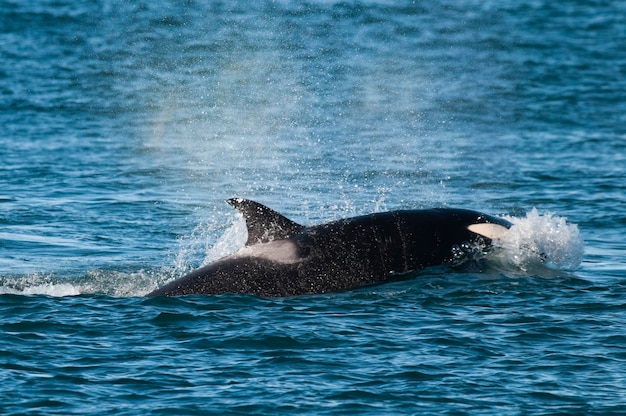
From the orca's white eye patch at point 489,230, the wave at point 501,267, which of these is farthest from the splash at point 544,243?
the orca's white eye patch at point 489,230

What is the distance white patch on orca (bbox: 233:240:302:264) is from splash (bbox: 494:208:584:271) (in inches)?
142

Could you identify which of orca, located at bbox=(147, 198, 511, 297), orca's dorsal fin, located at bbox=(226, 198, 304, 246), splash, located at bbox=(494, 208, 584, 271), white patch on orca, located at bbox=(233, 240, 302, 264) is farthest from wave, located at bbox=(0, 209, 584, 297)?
orca's dorsal fin, located at bbox=(226, 198, 304, 246)

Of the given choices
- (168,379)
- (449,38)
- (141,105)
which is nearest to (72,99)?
(141,105)

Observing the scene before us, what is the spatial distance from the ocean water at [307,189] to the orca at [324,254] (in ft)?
1.20

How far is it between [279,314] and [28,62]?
1319 inches

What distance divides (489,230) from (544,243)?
45.6 inches

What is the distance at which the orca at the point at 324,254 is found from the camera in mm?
17078

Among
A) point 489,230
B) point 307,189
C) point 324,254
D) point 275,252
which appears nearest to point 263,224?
point 275,252

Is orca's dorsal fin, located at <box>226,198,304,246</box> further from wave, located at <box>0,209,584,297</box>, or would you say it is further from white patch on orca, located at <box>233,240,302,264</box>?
wave, located at <box>0,209,584,297</box>

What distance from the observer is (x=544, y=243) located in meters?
19.4

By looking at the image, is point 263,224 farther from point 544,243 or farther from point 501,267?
point 544,243

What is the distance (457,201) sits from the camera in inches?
1089

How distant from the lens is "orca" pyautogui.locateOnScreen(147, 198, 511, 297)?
1708 cm

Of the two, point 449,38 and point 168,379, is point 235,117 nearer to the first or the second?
point 449,38
